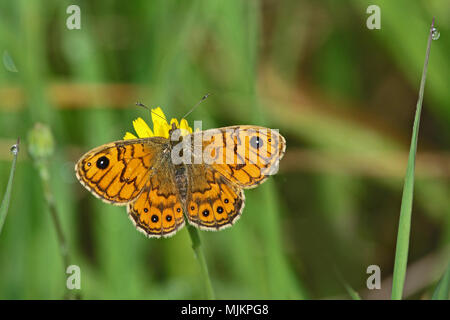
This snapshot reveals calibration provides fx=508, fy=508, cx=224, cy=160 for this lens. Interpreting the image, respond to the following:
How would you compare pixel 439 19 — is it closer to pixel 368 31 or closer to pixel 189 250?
pixel 368 31

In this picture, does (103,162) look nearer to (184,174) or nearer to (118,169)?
(118,169)

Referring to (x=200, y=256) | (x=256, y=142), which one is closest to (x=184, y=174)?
(x=256, y=142)

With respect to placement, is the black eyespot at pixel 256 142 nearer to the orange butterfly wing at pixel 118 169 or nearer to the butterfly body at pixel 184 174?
the butterfly body at pixel 184 174

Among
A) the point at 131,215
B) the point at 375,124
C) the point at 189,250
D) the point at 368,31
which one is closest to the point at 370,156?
the point at 375,124

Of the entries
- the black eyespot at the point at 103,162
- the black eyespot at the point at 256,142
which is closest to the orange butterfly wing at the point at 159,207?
the black eyespot at the point at 103,162

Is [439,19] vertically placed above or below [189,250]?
above

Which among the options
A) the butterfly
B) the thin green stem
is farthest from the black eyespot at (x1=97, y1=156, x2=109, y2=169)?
the thin green stem

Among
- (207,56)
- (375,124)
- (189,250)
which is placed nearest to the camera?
(189,250)
